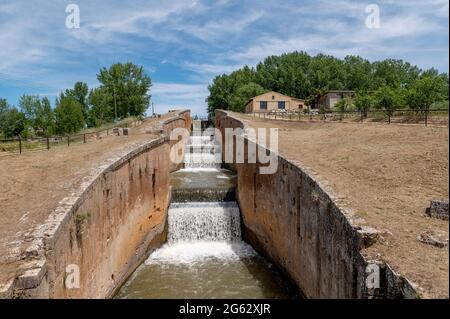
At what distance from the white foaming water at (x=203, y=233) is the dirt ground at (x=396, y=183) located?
13.6 feet

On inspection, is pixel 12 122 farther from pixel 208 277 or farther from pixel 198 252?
pixel 208 277

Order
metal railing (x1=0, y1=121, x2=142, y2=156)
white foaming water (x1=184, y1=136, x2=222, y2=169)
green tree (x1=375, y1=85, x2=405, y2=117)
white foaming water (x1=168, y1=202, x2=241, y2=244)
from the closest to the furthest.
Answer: white foaming water (x1=168, y1=202, x2=241, y2=244) → metal railing (x1=0, y1=121, x2=142, y2=156) → white foaming water (x1=184, y1=136, x2=222, y2=169) → green tree (x1=375, y1=85, x2=405, y2=117)

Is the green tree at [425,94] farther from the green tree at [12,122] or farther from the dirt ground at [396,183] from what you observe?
the green tree at [12,122]

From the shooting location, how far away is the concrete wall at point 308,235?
5.96m

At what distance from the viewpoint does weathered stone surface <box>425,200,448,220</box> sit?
6719 millimetres

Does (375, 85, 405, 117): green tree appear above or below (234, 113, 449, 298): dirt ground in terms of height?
above

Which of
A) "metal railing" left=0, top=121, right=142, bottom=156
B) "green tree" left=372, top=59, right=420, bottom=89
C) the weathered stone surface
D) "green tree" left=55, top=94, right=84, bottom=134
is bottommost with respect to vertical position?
the weathered stone surface

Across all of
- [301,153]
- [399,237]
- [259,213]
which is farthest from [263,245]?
[399,237]

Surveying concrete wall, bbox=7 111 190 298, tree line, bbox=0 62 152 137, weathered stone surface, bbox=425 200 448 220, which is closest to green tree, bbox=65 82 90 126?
tree line, bbox=0 62 152 137

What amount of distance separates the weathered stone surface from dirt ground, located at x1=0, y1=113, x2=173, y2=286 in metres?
7.54

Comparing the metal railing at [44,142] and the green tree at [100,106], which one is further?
the green tree at [100,106]

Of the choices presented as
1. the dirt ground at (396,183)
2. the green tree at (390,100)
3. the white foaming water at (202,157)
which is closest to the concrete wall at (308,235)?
the dirt ground at (396,183)

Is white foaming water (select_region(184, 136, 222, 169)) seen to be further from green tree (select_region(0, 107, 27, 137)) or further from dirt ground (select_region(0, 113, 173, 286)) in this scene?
green tree (select_region(0, 107, 27, 137))
